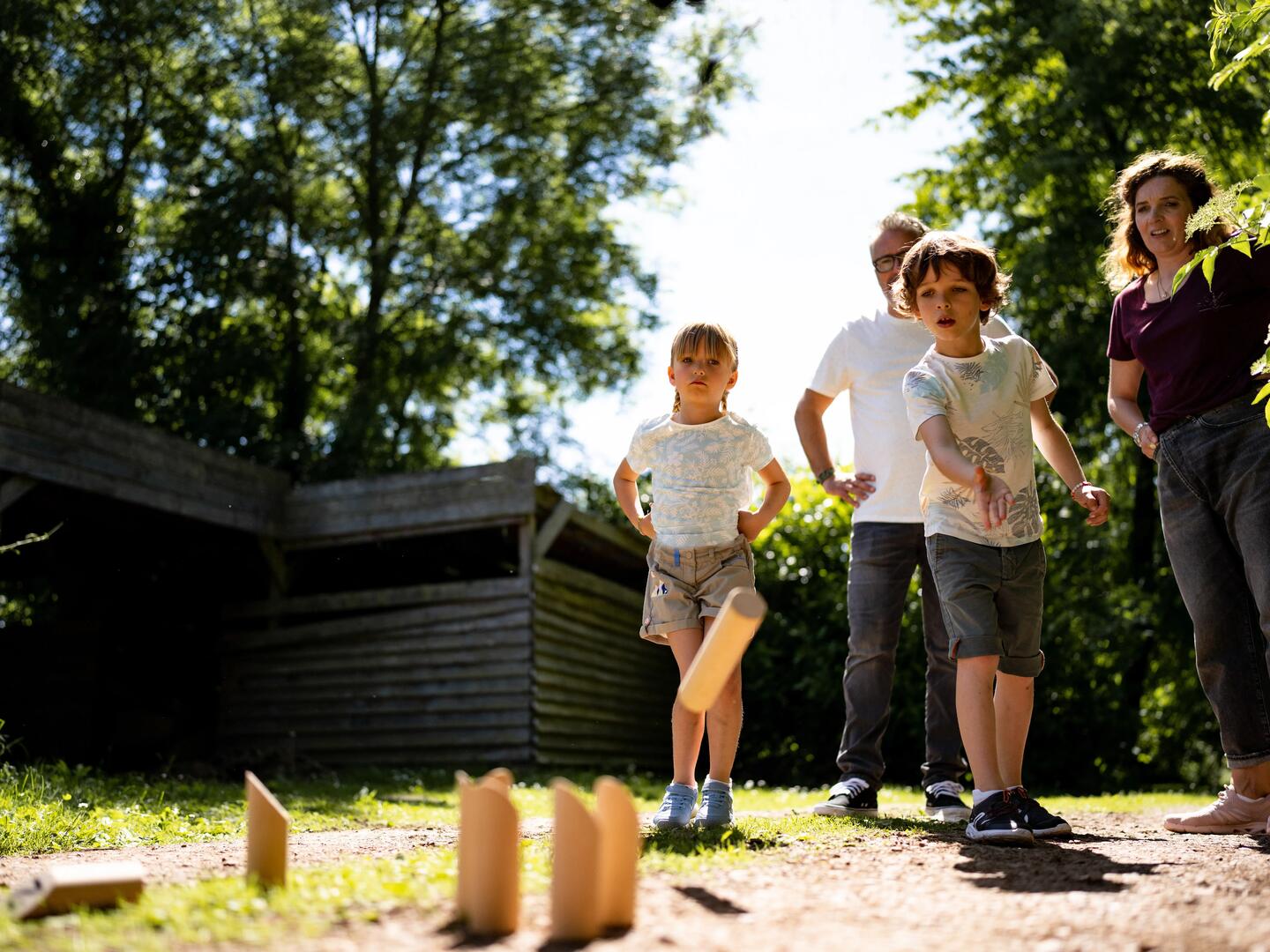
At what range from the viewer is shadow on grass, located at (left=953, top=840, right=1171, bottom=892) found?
2.67m

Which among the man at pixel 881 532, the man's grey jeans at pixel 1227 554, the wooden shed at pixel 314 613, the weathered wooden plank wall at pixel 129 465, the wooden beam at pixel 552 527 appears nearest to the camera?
the man's grey jeans at pixel 1227 554

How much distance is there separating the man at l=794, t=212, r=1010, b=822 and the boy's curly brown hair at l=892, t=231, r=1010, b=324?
27.3 inches

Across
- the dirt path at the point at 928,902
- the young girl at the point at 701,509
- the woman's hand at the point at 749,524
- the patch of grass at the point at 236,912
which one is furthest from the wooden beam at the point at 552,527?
the patch of grass at the point at 236,912

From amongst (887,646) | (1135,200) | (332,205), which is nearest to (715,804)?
(887,646)

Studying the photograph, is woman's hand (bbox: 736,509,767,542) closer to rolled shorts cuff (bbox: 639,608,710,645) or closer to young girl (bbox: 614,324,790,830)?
young girl (bbox: 614,324,790,830)

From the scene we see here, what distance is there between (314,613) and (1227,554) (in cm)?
903

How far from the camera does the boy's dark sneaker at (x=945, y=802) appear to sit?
14.4 ft

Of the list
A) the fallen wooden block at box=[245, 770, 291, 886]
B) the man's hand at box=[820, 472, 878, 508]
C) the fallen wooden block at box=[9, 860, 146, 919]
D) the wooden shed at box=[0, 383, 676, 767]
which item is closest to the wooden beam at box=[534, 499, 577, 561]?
the wooden shed at box=[0, 383, 676, 767]

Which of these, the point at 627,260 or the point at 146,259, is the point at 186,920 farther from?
the point at 627,260

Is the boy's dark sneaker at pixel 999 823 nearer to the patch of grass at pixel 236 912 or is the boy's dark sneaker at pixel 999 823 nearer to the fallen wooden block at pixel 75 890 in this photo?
the patch of grass at pixel 236 912

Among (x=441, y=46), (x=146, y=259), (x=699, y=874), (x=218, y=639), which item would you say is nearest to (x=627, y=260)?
(x=441, y=46)

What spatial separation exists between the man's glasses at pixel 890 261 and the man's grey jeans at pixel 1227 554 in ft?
3.96

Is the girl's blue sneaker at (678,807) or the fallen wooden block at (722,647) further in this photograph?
the girl's blue sneaker at (678,807)

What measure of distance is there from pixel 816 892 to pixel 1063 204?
1190 cm
